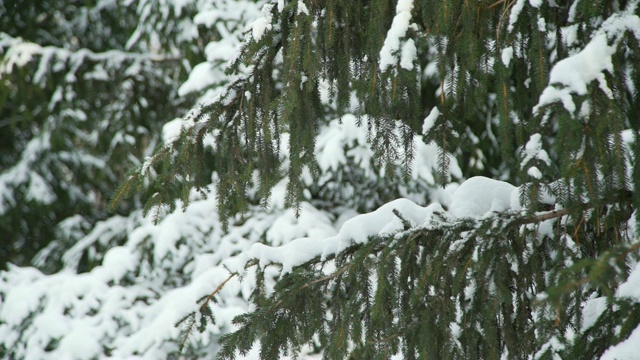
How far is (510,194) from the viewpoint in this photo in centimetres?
235

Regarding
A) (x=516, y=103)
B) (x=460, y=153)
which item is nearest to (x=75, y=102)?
(x=460, y=153)

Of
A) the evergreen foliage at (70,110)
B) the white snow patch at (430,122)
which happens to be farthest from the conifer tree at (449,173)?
Result: the evergreen foliage at (70,110)

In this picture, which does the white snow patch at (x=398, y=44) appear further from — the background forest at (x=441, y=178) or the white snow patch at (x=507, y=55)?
the white snow patch at (x=507, y=55)

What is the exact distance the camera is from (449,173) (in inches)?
87.9

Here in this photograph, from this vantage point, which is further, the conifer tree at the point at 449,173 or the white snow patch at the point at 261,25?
the white snow patch at the point at 261,25

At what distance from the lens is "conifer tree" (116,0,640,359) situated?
5.64 ft

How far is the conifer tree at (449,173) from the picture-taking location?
172 cm

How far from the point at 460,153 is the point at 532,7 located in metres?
3.65

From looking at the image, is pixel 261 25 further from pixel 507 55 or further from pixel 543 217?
pixel 543 217

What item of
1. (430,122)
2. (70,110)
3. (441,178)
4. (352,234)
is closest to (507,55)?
(430,122)

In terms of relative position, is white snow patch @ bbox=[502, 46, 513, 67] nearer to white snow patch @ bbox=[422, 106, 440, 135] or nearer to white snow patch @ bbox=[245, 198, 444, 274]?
white snow patch @ bbox=[422, 106, 440, 135]

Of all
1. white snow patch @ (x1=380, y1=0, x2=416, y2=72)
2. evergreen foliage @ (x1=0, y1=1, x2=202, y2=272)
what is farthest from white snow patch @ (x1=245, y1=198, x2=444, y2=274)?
evergreen foliage @ (x1=0, y1=1, x2=202, y2=272)

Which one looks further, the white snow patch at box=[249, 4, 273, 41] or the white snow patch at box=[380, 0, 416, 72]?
the white snow patch at box=[249, 4, 273, 41]

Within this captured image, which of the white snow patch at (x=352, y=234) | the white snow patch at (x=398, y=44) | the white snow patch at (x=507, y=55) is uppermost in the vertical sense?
the white snow patch at (x=398, y=44)
